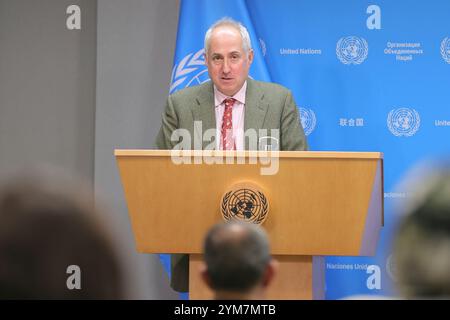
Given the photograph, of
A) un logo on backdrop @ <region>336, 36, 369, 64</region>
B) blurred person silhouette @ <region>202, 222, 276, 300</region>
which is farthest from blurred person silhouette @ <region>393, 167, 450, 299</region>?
un logo on backdrop @ <region>336, 36, 369, 64</region>

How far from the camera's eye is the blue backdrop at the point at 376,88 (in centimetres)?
570

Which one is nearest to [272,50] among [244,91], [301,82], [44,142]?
[301,82]

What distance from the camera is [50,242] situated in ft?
4.21

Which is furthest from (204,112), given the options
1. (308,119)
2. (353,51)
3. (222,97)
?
(353,51)

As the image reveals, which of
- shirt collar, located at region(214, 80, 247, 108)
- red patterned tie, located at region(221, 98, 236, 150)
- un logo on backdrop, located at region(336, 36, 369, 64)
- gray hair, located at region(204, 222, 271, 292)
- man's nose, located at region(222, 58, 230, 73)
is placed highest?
un logo on backdrop, located at region(336, 36, 369, 64)

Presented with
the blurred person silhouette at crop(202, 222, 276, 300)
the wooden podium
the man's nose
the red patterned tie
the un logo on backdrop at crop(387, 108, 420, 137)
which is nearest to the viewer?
the blurred person silhouette at crop(202, 222, 276, 300)

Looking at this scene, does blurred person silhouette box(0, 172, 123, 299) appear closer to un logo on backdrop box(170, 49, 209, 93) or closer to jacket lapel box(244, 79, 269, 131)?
jacket lapel box(244, 79, 269, 131)

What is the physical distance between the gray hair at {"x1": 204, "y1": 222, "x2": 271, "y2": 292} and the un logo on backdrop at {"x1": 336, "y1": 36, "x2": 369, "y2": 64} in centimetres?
433

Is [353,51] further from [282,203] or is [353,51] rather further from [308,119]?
[282,203]

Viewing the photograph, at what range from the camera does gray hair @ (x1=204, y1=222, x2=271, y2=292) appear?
1554mm

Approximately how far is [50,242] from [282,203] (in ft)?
6.86

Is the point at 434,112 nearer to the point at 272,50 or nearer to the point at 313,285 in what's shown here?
the point at 272,50

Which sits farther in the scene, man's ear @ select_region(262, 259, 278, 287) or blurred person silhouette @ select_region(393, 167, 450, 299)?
man's ear @ select_region(262, 259, 278, 287)

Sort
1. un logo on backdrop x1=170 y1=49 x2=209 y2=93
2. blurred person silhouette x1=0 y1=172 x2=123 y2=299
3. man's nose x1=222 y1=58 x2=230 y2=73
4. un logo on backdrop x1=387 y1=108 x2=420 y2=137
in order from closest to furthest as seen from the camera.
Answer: blurred person silhouette x1=0 y1=172 x2=123 y2=299 → man's nose x1=222 y1=58 x2=230 y2=73 → un logo on backdrop x1=170 y1=49 x2=209 y2=93 → un logo on backdrop x1=387 y1=108 x2=420 y2=137
